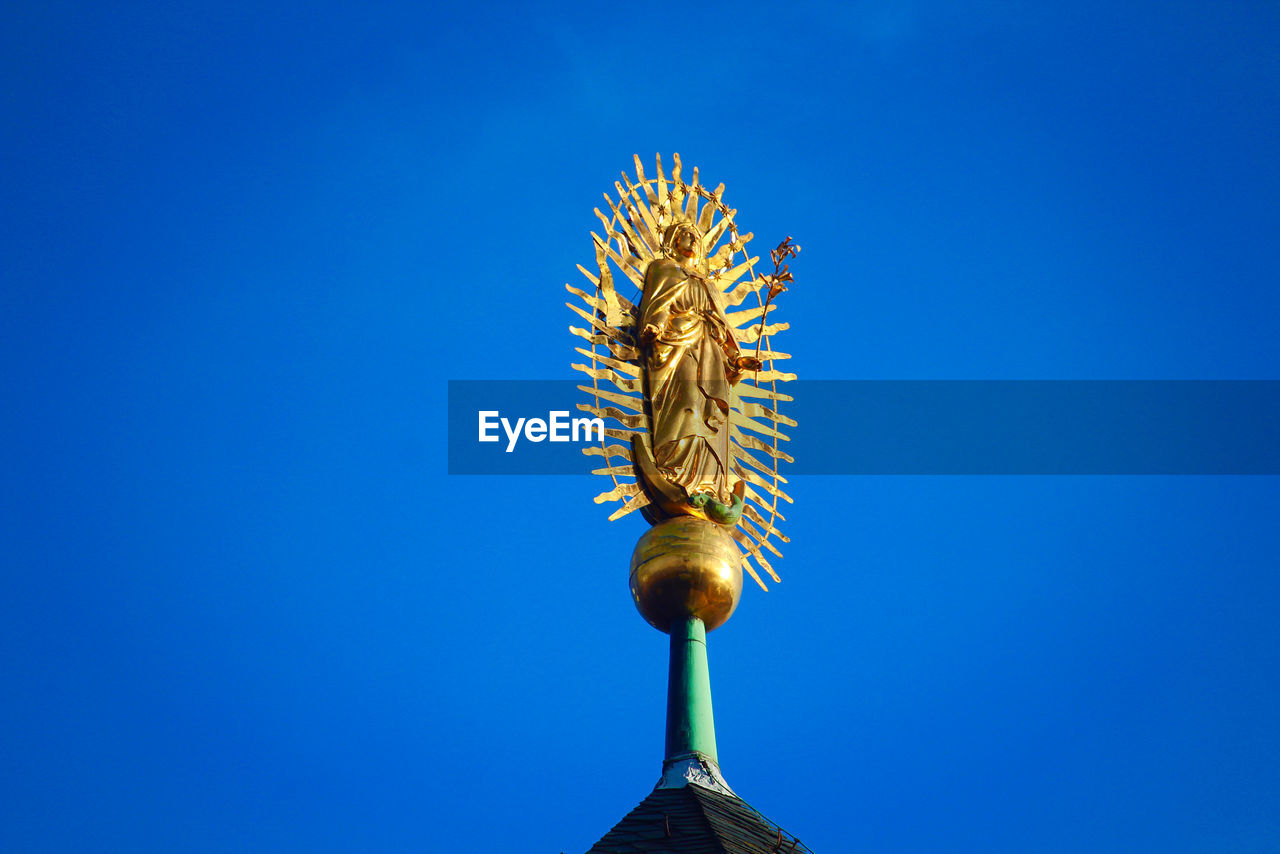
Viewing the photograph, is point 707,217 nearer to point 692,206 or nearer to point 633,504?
point 692,206

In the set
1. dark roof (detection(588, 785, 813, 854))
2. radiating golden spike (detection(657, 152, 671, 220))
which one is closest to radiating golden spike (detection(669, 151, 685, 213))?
radiating golden spike (detection(657, 152, 671, 220))

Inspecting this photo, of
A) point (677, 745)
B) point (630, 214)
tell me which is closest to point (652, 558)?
point (677, 745)

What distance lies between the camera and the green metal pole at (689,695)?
21.1 m

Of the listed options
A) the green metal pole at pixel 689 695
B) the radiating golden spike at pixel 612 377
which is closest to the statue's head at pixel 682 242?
the radiating golden spike at pixel 612 377

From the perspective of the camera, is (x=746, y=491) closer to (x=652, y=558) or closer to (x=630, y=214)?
(x=652, y=558)

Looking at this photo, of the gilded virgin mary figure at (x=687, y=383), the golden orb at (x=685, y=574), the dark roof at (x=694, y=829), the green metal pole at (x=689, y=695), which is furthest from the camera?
the gilded virgin mary figure at (x=687, y=383)

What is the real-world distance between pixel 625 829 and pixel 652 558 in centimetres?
358

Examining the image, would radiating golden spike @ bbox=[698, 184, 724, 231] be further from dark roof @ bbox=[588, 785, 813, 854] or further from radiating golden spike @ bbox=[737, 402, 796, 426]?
dark roof @ bbox=[588, 785, 813, 854]

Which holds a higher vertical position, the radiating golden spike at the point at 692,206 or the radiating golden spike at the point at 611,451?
the radiating golden spike at the point at 692,206

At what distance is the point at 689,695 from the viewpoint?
2148cm

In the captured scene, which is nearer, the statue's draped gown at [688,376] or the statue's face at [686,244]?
the statue's draped gown at [688,376]

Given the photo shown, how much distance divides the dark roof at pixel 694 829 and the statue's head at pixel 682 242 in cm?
749

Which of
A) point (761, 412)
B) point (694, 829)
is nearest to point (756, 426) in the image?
point (761, 412)

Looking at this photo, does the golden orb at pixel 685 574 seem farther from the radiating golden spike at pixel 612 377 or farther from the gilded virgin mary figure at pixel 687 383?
the radiating golden spike at pixel 612 377
